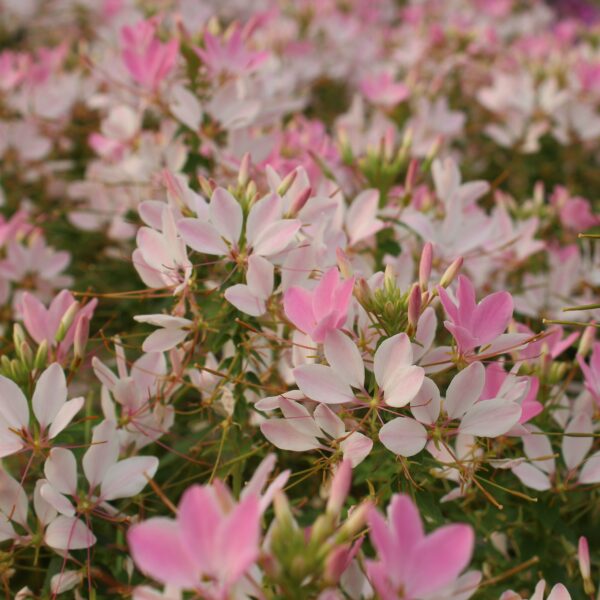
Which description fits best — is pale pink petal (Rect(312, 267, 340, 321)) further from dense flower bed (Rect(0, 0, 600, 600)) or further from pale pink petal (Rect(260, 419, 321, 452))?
pale pink petal (Rect(260, 419, 321, 452))

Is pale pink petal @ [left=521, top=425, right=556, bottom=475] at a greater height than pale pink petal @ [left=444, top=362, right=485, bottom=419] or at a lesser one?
lesser

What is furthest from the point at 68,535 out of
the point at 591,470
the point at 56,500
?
the point at 591,470

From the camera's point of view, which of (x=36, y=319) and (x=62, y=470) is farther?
(x=36, y=319)

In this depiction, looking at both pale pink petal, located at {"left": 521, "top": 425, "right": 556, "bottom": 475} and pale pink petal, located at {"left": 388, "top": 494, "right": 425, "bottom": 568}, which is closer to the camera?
pale pink petal, located at {"left": 388, "top": 494, "right": 425, "bottom": 568}

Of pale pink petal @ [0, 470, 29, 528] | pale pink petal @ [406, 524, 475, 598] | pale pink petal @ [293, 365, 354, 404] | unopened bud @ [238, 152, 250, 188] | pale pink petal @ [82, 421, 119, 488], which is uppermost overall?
unopened bud @ [238, 152, 250, 188]

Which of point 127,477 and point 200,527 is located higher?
point 200,527

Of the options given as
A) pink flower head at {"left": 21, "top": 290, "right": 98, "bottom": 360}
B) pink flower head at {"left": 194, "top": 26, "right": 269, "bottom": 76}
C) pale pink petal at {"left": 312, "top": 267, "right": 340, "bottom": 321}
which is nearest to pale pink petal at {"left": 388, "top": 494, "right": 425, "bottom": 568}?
pale pink petal at {"left": 312, "top": 267, "right": 340, "bottom": 321}

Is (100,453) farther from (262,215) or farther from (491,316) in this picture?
(491,316)
